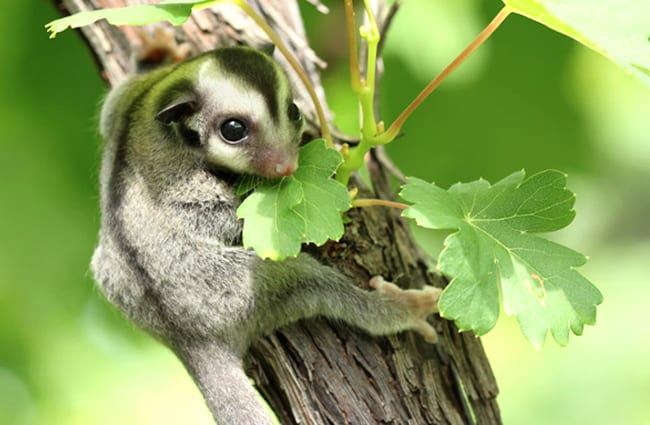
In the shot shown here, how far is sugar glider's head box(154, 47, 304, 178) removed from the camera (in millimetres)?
2777

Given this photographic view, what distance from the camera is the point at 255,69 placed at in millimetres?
2828

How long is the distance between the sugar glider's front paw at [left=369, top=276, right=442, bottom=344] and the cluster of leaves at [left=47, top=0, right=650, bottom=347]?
55cm

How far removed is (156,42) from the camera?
3408 millimetres

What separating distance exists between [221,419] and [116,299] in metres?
0.52

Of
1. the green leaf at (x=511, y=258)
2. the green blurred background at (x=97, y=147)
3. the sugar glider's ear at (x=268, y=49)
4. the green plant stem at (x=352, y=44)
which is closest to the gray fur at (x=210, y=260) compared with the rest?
the sugar glider's ear at (x=268, y=49)

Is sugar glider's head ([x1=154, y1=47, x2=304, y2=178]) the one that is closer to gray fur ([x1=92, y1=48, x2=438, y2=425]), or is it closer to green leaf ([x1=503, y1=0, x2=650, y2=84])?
gray fur ([x1=92, y1=48, x2=438, y2=425])

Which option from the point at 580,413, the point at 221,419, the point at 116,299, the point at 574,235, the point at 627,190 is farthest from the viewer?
the point at 627,190

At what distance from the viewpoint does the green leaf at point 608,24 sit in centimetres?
187

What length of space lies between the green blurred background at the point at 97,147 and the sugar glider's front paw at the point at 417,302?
3.39 feet

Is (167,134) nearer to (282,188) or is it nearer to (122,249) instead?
(122,249)

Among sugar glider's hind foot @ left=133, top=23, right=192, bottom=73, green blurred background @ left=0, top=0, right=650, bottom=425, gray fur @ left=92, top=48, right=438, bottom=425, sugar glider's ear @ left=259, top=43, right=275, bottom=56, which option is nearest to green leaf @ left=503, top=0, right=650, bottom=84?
gray fur @ left=92, top=48, right=438, bottom=425

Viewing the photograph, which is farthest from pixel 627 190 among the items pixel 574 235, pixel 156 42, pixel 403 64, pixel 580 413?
pixel 156 42

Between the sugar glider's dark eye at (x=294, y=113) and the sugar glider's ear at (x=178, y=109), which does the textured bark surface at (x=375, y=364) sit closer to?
the sugar glider's dark eye at (x=294, y=113)

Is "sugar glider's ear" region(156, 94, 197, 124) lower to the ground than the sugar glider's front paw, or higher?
higher
